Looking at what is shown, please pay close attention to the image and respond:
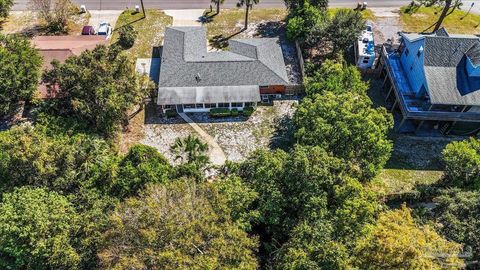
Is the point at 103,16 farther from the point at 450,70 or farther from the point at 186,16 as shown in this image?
the point at 450,70

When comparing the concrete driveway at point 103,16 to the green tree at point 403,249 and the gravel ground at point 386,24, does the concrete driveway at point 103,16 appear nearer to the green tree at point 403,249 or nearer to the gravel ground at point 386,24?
the gravel ground at point 386,24

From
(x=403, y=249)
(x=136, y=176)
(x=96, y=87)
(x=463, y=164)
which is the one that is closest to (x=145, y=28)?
(x=96, y=87)

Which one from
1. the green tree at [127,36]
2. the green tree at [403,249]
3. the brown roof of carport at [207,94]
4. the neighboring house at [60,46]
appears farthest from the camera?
the green tree at [127,36]

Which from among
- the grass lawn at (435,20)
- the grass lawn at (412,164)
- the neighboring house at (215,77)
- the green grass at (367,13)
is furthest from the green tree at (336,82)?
the grass lawn at (435,20)

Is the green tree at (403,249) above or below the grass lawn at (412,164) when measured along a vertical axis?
above

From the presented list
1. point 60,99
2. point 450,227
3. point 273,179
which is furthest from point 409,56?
point 60,99
